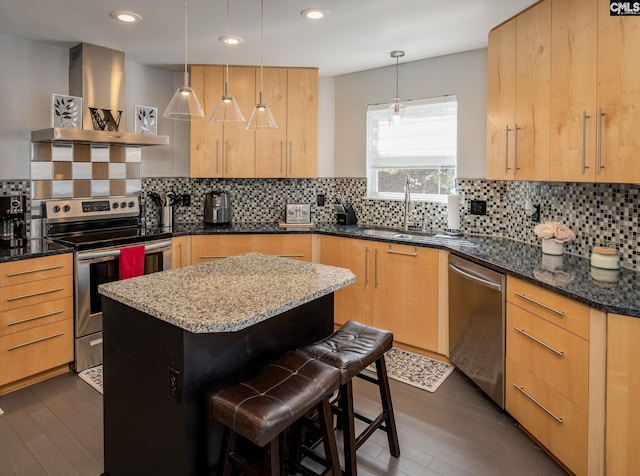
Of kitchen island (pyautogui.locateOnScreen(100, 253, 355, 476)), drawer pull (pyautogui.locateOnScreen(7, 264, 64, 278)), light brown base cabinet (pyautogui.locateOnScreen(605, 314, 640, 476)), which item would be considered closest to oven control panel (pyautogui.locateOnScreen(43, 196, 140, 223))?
drawer pull (pyautogui.locateOnScreen(7, 264, 64, 278))

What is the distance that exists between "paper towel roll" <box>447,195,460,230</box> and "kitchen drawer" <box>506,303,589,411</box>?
50.9 inches

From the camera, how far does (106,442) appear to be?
1.97m

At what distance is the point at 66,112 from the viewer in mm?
3418

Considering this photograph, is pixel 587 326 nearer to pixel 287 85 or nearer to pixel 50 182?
pixel 287 85

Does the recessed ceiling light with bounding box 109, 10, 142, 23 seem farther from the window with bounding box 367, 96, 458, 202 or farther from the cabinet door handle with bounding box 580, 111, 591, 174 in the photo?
the cabinet door handle with bounding box 580, 111, 591, 174

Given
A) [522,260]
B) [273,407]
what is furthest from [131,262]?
[522,260]

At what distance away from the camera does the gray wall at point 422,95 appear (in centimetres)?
358

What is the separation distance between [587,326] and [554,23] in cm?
169

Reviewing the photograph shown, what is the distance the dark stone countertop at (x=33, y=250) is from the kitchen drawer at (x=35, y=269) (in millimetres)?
29

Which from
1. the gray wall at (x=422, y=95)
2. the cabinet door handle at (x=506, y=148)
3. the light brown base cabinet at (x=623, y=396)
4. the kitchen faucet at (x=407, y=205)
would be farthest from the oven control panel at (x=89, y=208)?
the light brown base cabinet at (x=623, y=396)

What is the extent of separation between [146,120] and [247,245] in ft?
4.94

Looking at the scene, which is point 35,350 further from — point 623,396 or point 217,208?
point 623,396

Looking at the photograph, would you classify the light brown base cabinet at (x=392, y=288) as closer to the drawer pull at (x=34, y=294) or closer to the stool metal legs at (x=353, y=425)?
the stool metal legs at (x=353, y=425)

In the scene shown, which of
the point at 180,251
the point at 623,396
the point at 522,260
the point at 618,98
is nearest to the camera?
the point at 623,396
